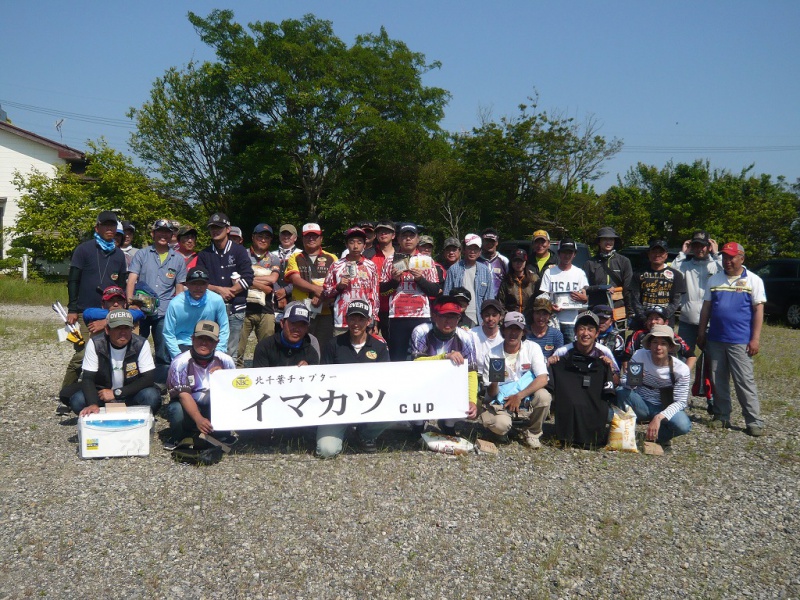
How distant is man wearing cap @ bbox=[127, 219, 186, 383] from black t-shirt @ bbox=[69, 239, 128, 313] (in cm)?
28

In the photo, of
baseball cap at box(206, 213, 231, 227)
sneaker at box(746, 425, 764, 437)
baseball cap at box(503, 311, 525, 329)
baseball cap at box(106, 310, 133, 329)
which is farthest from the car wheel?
baseball cap at box(106, 310, 133, 329)

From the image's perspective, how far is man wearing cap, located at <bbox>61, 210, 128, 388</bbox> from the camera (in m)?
7.18

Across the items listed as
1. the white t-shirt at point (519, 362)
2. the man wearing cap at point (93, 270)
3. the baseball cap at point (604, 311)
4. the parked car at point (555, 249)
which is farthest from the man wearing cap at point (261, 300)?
the parked car at point (555, 249)

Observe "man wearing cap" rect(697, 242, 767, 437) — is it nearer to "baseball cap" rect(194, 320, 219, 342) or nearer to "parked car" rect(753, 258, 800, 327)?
"baseball cap" rect(194, 320, 219, 342)

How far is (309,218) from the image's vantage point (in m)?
29.1

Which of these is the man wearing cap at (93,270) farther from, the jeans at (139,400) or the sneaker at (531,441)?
the sneaker at (531,441)

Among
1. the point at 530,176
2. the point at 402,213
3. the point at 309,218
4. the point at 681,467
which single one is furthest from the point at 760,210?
the point at 681,467

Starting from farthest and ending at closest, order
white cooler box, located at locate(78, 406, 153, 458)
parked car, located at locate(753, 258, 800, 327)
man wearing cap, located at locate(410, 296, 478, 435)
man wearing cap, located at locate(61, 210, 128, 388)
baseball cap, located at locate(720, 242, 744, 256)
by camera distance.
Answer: parked car, located at locate(753, 258, 800, 327) → man wearing cap, located at locate(61, 210, 128, 388) → baseball cap, located at locate(720, 242, 744, 256) → man wearing cap, located at locate(410, 296, 478, 435) → white cooler box, located at locate(78, 406, 153, 458)

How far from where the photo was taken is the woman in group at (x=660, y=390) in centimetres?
596

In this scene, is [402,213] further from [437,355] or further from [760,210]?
[437,355]

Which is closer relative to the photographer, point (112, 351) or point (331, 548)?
point (331, 548)

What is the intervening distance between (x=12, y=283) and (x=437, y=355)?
64.8ft

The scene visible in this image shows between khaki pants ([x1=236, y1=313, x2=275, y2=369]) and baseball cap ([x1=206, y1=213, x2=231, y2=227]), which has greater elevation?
baseball cap ([x1=206, y1=213, x2=231, y2=227])

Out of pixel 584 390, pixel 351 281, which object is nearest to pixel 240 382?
pixel 351 281
